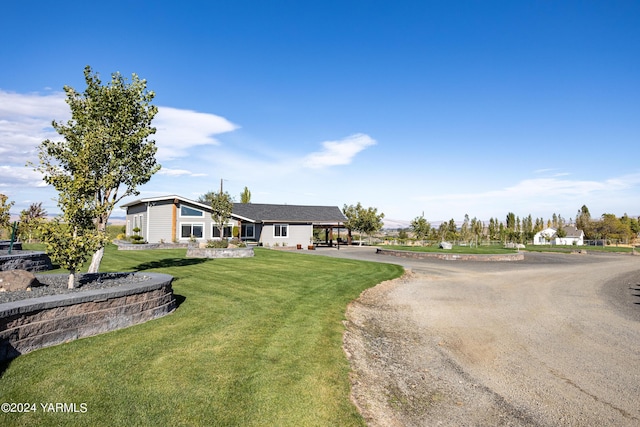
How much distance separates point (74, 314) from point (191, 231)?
30.7 meters

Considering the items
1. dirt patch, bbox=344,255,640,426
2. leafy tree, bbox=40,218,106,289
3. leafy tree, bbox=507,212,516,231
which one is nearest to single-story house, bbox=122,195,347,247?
leafy tree, bbox=40,218,106,289

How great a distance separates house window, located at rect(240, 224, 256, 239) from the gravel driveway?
29.0 metres

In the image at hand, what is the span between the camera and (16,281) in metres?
9.18

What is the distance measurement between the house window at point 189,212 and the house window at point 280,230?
1006cm

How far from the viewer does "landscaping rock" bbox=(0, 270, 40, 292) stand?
8.99m

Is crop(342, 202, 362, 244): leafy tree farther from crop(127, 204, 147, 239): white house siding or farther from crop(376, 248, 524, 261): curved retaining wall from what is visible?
crop(127, 204, 147, 239): white house siding

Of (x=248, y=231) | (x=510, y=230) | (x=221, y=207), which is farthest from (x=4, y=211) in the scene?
(x=510, y=230)

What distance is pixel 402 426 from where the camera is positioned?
17.5ft

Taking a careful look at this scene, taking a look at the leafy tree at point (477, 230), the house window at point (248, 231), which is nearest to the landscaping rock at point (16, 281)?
the house window at point (248, 231)

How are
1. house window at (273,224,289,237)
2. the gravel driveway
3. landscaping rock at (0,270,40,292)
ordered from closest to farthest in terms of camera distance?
the gravel driveway → landscaping rock at (0,270,40,292) → house window at (273,224,289,237)

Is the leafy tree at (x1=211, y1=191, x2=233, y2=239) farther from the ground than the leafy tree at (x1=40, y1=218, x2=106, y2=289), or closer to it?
farther from the ground

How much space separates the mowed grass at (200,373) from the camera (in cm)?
496

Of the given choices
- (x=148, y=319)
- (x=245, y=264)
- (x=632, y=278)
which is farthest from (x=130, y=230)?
(x=632, y=278)

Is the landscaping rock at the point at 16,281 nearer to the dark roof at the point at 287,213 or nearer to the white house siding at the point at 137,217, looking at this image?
the white house siding at the point at 137,217
